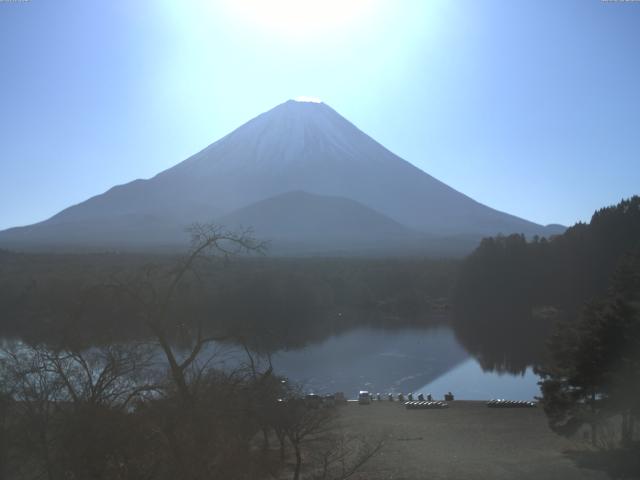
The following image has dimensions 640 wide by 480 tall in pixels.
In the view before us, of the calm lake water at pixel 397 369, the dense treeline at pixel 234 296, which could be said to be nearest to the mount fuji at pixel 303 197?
the dense treeline at pixel 234 296

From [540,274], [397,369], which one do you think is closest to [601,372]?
[397,369]

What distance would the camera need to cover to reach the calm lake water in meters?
15.4

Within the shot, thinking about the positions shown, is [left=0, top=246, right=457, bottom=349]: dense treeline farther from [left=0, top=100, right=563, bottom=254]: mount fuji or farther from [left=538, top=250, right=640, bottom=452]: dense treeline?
[left=0, top=100, right=563, bottom=254]: mount fuji

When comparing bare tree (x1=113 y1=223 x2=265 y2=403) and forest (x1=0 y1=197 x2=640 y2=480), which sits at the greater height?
bare tree (x1=113 y1=223 x2=265 y2=403)

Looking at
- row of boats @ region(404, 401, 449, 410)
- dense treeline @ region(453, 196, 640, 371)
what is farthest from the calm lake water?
dense treeline @ region(453, 196, 640, 371)

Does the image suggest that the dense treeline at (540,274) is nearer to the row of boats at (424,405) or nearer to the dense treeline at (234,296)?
the dense treeline at (234,296)

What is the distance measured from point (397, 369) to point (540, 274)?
14.9m

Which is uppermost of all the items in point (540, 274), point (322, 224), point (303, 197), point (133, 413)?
point (303, 197)

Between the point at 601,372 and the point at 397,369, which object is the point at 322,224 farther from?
the point at 601,372

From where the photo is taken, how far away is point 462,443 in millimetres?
9422

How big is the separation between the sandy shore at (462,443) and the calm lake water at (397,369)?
80.0 inches

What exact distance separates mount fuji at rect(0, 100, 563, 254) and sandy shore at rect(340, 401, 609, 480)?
152ft

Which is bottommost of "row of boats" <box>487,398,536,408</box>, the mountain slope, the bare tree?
"row of boats" <box>487,398,536,408</box>

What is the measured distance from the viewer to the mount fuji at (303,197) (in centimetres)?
6400
